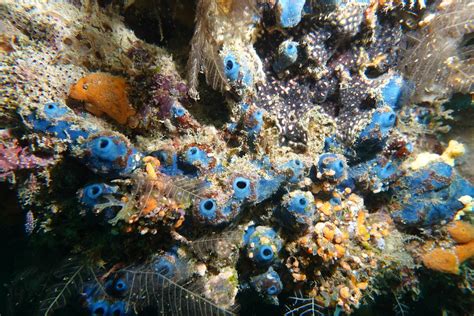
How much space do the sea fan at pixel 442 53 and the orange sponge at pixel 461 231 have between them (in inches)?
60.7

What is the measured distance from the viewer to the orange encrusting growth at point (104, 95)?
244 centimetres

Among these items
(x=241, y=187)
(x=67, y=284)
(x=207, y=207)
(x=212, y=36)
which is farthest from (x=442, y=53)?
(x=67, y=284)

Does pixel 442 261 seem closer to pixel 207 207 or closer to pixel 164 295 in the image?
pixel 207 207

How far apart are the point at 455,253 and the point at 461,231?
0.27 meters

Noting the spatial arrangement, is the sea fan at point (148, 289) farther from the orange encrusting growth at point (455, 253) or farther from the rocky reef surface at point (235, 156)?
the orange encrusting growth at point (455, 253)

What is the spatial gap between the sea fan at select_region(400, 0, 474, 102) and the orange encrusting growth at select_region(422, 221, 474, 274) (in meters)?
1.59

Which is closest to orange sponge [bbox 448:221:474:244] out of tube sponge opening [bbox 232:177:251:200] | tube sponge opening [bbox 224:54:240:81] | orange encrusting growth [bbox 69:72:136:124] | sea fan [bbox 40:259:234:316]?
tube sponge opening [bbox 232:177:251:200]

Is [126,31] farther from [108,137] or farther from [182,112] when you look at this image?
[108,137]

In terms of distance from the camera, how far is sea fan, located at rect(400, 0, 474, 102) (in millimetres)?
2941

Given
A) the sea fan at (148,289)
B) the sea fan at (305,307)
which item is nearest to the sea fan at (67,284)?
the sea fan at (148,289)

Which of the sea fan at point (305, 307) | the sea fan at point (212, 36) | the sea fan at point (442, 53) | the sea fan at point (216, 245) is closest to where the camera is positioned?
the sea fan at point (216, 245)

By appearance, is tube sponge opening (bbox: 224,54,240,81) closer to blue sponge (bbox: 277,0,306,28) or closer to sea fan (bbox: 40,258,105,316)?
blue sponge (bbox: 277,0,306,28)

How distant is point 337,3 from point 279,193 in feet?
6.50

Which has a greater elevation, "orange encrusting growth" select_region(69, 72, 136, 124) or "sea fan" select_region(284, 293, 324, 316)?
"orange encrusting growth" select_region(69, 72, 136, 124)
